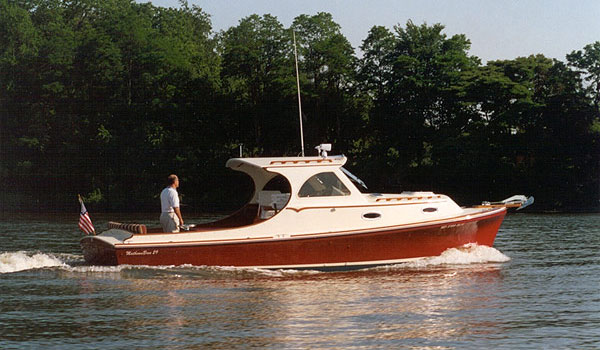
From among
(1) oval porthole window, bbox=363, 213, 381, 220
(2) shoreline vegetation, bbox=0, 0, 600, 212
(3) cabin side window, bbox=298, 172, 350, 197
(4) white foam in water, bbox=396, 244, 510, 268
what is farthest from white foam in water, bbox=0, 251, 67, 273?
(2) shoreline vegetation, bbox=0, 0, 600, 212

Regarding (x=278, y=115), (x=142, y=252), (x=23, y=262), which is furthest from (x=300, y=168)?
(x=278, y=115)

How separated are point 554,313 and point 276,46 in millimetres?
50607

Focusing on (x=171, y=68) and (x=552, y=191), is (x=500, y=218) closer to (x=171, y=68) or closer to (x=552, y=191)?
(x=552, y=191)

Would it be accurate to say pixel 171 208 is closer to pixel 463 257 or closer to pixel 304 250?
pixel 304 250

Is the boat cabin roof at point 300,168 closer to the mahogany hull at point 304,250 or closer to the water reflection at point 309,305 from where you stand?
the mahogany hull at point 304,250

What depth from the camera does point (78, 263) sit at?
20031 mm

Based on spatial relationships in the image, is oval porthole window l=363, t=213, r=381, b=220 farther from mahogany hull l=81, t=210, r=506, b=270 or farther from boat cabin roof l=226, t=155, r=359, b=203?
boat cabin roof l=226, t=155, r=359, b=203

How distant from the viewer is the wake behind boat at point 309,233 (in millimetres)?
18453

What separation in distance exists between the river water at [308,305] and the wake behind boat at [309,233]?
268mm

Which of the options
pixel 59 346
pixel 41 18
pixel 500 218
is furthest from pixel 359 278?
pixel 41 18

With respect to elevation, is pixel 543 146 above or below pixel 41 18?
below

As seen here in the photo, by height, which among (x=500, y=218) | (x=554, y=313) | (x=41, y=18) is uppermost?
(x=41, y=18)

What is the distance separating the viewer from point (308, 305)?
1545 cm

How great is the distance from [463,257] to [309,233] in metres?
3.94
